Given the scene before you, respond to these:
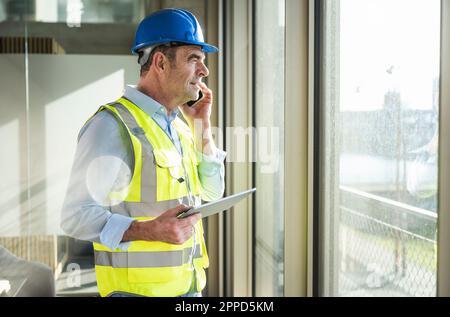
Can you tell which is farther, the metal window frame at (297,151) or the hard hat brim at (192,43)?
the metal window frame at (297,151)

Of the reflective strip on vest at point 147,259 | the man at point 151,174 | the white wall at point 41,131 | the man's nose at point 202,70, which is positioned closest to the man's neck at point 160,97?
the man at point 151,174

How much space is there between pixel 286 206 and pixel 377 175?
1.33 ft

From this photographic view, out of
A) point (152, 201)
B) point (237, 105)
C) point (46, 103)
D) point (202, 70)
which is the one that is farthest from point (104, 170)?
point (46, 103)

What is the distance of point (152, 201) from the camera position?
1.36 m

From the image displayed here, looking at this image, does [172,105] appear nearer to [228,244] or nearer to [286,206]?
[286,206]

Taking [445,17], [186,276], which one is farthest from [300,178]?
[445,17]

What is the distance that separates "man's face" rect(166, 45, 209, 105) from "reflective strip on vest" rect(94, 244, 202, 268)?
0.42m

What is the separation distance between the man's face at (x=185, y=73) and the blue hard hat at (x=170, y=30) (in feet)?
0.10

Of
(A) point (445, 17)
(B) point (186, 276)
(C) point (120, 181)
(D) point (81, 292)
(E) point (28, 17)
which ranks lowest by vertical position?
(D) point (81, 292)

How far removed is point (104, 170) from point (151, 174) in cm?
12

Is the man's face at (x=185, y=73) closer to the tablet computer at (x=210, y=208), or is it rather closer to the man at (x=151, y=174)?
the man at (x=151, y=174)

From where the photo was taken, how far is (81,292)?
65.2 inches

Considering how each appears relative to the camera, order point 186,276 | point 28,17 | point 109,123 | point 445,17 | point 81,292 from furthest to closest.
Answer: point 28,17, point 81,292, point 186,276, point 109,123, point 445,17

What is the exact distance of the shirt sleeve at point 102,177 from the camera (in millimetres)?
1308
